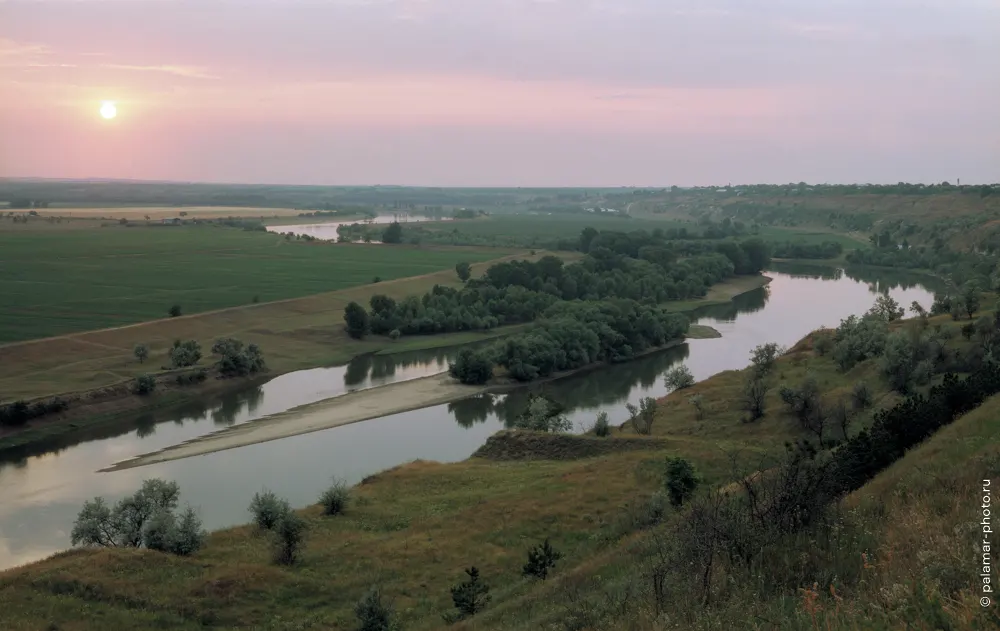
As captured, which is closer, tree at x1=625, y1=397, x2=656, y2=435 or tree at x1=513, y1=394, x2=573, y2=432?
tree at x1=625, y1=397, x2=656, y2=435

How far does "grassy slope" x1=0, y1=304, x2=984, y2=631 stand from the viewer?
15.2 m

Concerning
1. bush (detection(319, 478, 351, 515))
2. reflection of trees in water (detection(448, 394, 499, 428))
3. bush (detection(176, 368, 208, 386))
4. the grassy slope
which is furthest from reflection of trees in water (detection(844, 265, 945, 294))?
bush (detection(319, 478, 351, 515))

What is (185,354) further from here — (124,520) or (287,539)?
(287,539)

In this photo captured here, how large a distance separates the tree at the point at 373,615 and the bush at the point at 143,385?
1211 inches

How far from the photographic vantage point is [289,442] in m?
36.2

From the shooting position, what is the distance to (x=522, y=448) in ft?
100

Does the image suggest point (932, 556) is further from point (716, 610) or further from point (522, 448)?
point (522, 448)

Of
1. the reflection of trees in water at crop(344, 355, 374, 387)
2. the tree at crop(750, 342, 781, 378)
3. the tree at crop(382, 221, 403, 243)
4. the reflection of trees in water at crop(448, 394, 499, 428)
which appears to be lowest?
the reflection of trees in water at crop(448, 394, 499, 428)

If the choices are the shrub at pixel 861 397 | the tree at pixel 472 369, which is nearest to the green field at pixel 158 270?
the tree at pixel 472 369

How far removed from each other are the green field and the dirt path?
1835 centimetres

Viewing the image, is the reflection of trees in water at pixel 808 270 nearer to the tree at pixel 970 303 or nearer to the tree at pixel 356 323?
the tree at pixel 970 303

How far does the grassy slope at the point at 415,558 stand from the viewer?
15180mm

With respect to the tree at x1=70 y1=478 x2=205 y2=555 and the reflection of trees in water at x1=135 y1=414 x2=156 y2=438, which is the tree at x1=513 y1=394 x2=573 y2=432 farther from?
the reflection of trees in water at x1=135 y1=414 x2=156 y2=438

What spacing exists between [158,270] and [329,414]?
44131mm
